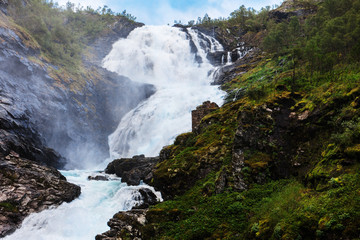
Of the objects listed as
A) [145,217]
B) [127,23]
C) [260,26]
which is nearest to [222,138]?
[145,217]

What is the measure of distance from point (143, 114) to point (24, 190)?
1008 inches

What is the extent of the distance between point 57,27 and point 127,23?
3741 cm

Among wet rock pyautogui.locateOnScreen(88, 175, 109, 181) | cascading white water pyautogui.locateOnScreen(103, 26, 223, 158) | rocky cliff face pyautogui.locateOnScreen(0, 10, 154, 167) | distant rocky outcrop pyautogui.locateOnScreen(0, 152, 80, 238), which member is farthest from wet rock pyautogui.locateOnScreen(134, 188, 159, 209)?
rocky cliff face pyautogui.locateOnScreen(0, 10, 154, 167)

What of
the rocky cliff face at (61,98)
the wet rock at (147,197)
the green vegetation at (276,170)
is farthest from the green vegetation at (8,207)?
the rocky cliff face at (61,98)

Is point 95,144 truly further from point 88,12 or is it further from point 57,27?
point 88,12

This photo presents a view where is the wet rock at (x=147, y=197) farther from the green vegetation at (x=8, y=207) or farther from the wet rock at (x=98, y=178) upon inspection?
the wet rock at (x=98, y=178)

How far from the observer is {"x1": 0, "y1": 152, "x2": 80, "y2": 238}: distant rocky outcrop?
621 inches

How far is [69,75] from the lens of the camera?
42125mm

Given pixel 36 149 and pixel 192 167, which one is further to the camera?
pixel 36 149

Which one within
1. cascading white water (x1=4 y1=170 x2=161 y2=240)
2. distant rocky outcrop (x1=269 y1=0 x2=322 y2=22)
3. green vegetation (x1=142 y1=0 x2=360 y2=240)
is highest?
distant rocky outcrop (x1=269 y1=0 x2=322 y2=22)

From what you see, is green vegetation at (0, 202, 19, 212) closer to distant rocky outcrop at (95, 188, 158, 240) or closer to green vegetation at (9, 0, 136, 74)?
distant rocky outcrop at (95, 188, 158, 240)

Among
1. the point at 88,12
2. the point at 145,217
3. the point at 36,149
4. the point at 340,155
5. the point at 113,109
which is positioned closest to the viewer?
the point at 340,155

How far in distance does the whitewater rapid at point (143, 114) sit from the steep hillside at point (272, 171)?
5896 millimetres

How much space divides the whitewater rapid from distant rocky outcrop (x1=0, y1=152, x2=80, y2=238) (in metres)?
0.67
